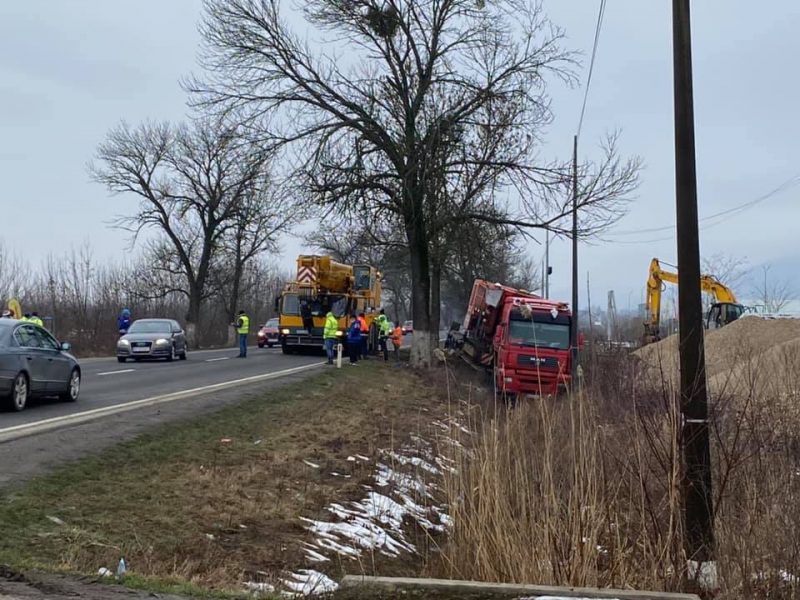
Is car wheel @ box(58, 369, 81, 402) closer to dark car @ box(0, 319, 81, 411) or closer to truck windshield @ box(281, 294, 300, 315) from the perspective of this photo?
dark car @ box(0, 319, 81, 411)

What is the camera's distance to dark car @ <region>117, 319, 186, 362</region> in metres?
30.8

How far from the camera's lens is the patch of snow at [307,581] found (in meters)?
7.17

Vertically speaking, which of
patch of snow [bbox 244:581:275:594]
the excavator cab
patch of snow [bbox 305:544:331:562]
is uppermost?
the excavator cab

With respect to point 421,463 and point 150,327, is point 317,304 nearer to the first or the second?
point 150,327

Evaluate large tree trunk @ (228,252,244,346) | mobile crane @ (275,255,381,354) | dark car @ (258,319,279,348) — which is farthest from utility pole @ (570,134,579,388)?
large tree trunk @ (228,252,244,346)

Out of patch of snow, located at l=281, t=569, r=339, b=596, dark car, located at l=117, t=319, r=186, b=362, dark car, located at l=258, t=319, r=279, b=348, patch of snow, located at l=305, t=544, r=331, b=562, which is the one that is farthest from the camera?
dark car, located at l=258, t=319, r=279, b=348

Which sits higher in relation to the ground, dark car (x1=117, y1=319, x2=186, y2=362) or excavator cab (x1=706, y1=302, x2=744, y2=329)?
excavator cab (x1=706, y1=302, x2=744, y2=329)

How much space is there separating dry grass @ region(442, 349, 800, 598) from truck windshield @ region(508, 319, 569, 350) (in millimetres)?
18149

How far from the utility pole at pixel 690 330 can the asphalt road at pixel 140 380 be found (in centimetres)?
849

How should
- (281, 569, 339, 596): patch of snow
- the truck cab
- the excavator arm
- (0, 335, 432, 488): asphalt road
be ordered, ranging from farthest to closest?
1. the excavator arm
2. the truck cab
3. (0, 335, 432, 488): asphalt road
4. (281, 569, 339, 596): patch of snow

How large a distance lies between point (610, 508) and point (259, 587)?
9.34 feet

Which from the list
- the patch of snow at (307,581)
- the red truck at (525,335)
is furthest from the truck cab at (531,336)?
the patch of snow at (307,581)

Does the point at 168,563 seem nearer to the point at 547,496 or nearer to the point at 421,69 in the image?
the point at 547,496

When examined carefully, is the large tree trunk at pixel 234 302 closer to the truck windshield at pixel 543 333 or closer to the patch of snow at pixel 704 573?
the truck windshield at pixel 543 333
